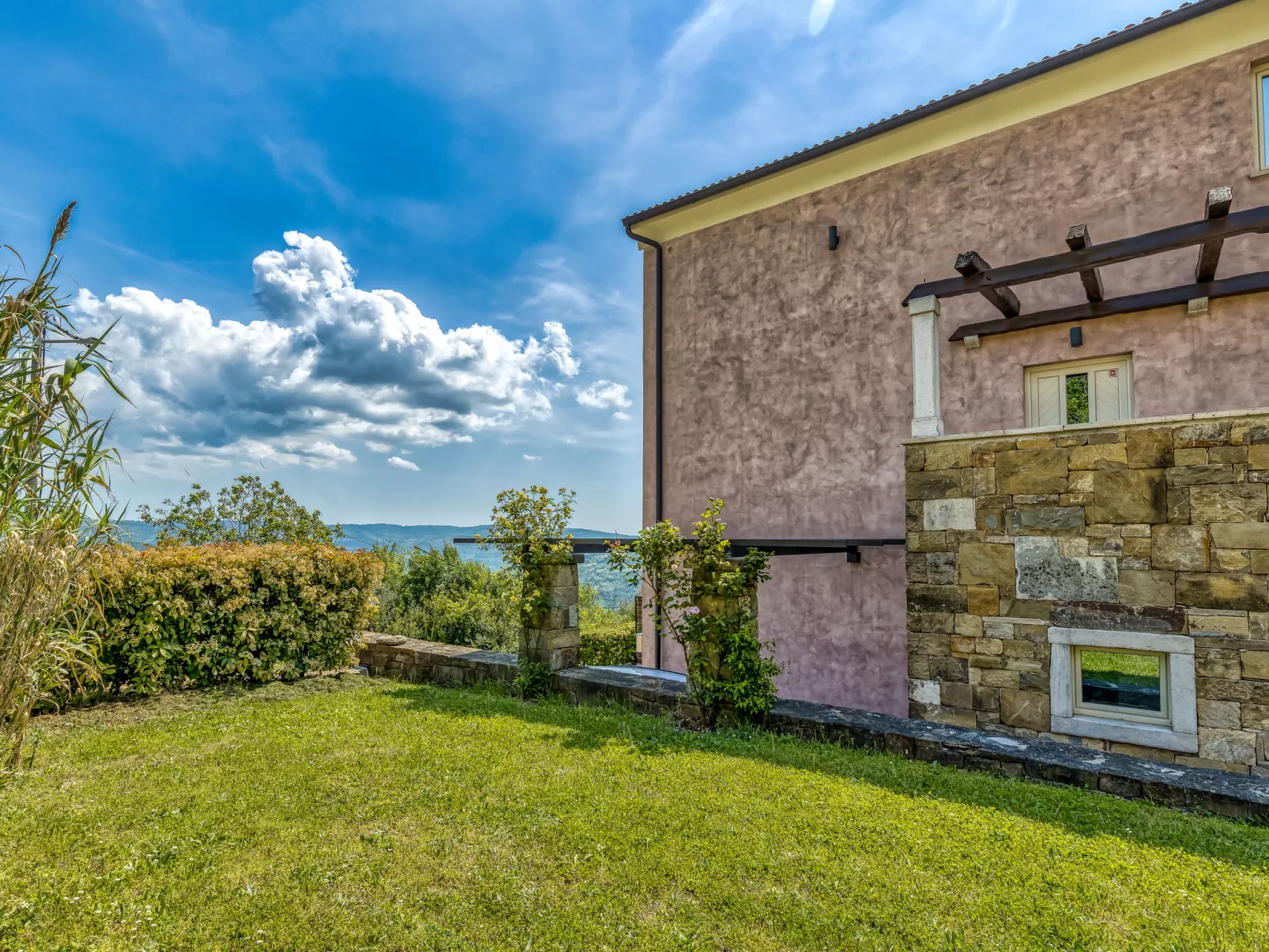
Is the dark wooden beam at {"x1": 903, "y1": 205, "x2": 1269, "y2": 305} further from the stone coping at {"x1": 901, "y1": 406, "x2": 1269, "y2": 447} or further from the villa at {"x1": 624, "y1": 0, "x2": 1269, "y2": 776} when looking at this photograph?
the stone coping at {"x1": 901, "y1": 406, "x2": 1269, "y2": 447}

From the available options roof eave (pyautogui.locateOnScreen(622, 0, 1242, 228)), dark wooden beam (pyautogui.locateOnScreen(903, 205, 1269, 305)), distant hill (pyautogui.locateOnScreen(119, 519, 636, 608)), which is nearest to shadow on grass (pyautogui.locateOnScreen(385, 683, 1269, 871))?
distant hill (pyautogui.locateOnScreen(119, 519, 636, 608))

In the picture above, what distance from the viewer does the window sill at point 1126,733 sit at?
15.3 feet

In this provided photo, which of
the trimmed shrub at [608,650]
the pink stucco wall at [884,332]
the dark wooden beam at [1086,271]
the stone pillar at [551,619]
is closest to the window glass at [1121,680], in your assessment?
the pink stucco wall at [884,332]

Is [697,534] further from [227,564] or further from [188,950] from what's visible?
[227,564]

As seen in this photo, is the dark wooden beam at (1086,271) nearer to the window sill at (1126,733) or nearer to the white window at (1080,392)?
the white window at (1080,392)

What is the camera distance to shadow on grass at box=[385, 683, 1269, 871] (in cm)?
347

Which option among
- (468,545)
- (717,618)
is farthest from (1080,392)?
(468,545)

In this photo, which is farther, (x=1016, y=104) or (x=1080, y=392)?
(x=1016, y=104)

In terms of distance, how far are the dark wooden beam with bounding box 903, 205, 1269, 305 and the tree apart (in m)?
17.6

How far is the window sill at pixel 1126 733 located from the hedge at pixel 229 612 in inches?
320

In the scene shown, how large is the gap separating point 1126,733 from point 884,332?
16.8 ft

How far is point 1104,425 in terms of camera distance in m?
4.96

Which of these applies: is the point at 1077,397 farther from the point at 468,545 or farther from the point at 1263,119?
the point at 468,545

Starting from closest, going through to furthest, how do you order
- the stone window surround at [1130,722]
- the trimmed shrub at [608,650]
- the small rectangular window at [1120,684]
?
the stone window surround at [1130,722] → the small rectangular window at [1120,684] → the trimmed shrub at [608,650]
